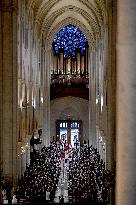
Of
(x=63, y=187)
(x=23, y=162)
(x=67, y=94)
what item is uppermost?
(x=67, y=94)

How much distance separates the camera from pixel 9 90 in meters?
20.4

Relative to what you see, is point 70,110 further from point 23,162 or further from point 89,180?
point 89,180

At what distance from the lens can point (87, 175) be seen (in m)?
22.6

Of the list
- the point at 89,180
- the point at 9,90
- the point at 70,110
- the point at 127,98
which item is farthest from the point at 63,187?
the point at 70,110

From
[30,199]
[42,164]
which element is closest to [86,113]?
[42,164]

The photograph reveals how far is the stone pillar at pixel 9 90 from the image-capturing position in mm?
20375

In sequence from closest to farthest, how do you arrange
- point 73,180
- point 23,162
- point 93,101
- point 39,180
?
point 39,180 < point 73,180 < point 23,162 < point 93,101

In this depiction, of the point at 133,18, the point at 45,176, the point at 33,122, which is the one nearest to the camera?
the point at 133,18

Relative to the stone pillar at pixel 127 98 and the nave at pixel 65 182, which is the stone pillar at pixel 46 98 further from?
the stone pillar at pixel 127 98

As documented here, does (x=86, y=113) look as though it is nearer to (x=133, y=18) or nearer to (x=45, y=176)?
(x=45, y=176)

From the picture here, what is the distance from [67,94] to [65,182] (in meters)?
17.6

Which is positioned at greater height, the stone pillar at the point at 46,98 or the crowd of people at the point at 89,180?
the stone pillar at the point at 46,98

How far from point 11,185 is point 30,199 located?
3.36 meters

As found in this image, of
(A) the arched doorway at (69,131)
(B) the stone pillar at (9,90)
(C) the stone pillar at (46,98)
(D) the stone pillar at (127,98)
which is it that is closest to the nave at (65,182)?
(B) the stone pillar at (9,90)
